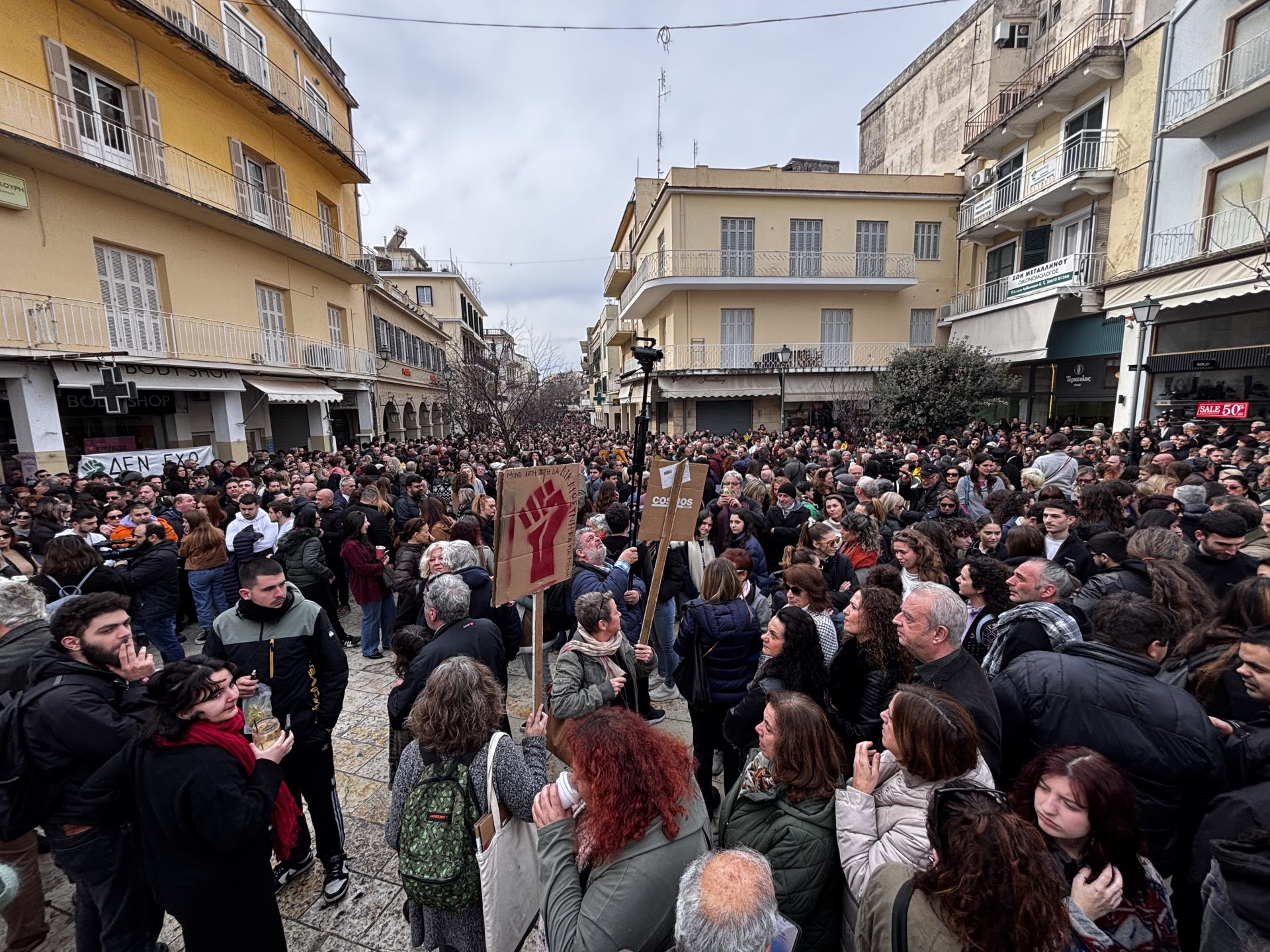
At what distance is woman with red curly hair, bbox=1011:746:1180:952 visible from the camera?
1.49m

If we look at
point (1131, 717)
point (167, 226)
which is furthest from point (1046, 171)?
point (167, 226)

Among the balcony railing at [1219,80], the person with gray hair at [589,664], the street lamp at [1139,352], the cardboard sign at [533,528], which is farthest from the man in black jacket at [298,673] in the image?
the balcony railing at [1219,80]

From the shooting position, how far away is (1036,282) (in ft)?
57.4

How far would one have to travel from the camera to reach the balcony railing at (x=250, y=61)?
40.3 ft

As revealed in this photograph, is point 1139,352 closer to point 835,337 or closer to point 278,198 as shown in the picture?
point 835,337

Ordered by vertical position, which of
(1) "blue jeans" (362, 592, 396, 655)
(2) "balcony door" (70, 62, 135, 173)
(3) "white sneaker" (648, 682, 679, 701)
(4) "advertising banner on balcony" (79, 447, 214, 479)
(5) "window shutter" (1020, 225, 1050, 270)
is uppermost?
(2) "balcony door" (70, 62, 135, 173)

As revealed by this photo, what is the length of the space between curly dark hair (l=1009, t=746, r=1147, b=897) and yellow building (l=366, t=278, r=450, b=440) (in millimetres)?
23272

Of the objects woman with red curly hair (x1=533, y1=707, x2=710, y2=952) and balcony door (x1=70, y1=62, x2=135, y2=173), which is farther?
balcony door (x1=70, y1=62, x2=135, y2=173)

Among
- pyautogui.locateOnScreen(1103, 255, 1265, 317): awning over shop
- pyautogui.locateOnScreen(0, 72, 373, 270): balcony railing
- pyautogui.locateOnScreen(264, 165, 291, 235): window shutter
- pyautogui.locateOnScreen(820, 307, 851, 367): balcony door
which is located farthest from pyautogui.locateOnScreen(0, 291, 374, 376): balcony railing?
pyautogui.locateOnScreen(1103, 255, 1265, 317): awning over shop

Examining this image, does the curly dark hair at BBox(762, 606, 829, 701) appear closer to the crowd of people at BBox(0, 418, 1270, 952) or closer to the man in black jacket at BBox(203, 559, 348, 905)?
the crowd of people at BBox(0, 418, 1270, 952)

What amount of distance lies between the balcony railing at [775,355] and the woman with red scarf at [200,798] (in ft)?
70.5

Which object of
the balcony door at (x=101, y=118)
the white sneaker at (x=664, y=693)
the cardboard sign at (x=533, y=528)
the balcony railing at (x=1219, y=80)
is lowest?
the white sneaker at (x=664, y=693)

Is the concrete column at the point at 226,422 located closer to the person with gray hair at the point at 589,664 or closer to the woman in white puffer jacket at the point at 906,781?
the person with gray hair at the point at 589,664

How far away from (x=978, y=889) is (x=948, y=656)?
118cm
